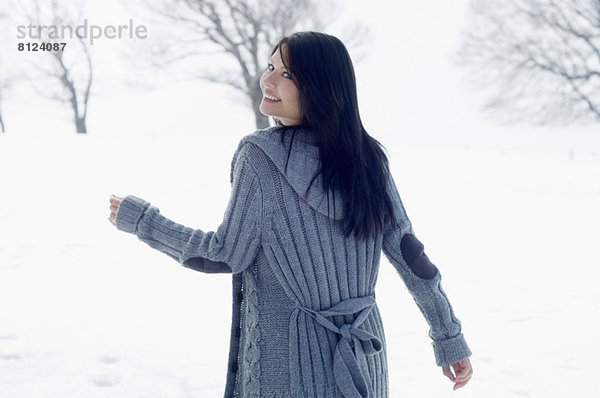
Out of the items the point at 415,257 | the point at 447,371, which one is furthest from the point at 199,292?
the point at 415,257

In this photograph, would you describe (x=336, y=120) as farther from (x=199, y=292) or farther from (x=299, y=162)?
(x=199, y=292)

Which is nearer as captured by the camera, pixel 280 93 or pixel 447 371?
pixel 280 93

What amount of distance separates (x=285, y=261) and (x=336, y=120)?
1.20 ft

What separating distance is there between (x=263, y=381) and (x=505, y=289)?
13.1 ft

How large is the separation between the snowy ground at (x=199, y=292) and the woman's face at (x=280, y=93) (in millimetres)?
2102

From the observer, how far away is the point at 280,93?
4.84 ft

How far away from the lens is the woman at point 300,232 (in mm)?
1393

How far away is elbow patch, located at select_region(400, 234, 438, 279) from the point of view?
159 centimetres

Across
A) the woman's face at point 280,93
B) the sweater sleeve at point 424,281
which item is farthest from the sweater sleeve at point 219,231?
the sweater sleeve at point 424,281

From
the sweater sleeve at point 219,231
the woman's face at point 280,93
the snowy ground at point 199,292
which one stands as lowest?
the snowy ground at point 199,292

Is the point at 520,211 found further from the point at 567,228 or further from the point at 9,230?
the point at 9,230

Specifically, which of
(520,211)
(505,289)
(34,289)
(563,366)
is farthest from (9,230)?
(520,211)

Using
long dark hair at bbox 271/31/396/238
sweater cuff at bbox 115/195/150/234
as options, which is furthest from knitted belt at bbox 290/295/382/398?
sweater cuff at bbox 115/195/150/234

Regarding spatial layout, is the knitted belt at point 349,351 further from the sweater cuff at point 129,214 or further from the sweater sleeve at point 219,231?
the sweater cuff at point 129,214
